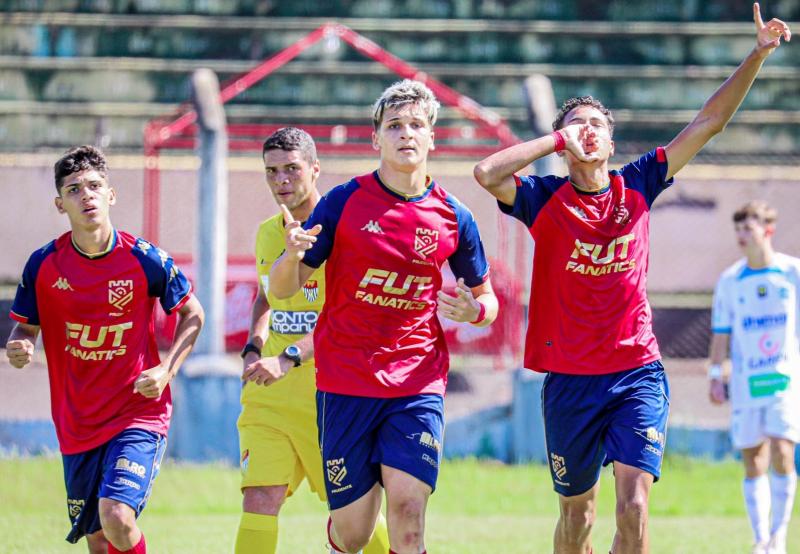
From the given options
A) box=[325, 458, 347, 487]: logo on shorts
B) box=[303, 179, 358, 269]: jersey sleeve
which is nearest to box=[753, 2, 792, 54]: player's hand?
box=[303, 179, 358, 269]: jersey sleeve

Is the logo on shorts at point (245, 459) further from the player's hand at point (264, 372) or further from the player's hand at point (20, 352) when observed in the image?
the player's hand at point (20, 352)

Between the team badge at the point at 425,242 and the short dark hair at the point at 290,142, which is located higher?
the short dark hair at the point at 290,142

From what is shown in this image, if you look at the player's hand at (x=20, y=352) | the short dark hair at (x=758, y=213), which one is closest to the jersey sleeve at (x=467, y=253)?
the player's hand at (x=20, y=352)

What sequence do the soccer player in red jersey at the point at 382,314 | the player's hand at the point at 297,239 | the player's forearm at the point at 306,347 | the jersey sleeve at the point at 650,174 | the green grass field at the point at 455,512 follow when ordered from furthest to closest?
the green grass field at the point at 455,512 → the jersey sleeve at the point at 650,174 → the player's forearm at the point at 306,347 → the soccer player in red jersey at the point at 382,314 → the player's hand at the point at 297,239

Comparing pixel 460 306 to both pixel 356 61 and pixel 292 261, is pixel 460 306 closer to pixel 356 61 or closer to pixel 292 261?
pixel 292 261

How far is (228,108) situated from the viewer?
16688mm

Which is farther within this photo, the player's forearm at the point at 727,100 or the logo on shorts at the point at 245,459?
the logo on shorts at the point at 245,459

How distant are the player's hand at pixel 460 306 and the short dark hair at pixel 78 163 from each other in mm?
1838

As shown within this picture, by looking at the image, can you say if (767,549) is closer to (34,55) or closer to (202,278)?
(202,278)

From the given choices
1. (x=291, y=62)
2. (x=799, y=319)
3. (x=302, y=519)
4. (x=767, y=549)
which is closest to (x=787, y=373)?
(x=799, y=319)

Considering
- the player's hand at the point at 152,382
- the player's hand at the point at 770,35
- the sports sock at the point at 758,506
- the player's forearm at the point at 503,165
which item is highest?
the player's hand at the point at 770,35

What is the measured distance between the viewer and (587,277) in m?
5.45

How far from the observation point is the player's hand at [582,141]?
532cm

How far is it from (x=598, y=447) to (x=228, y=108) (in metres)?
12.0
